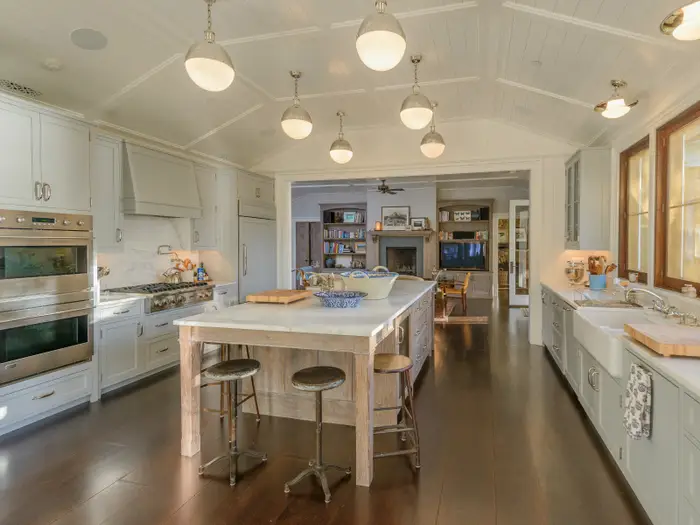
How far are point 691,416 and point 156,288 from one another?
15.1ft

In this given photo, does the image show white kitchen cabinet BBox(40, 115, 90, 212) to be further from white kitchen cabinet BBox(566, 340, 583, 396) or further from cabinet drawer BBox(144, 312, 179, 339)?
white kitchen cabinet BBox(566, 340, 583, 396)

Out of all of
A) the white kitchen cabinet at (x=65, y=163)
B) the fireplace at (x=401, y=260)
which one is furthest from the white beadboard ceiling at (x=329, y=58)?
the fireplace at (x=401, y=260)

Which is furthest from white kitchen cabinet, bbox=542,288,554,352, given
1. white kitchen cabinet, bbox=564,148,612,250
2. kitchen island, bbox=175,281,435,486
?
kitchen island, bbox=175,281,435,486

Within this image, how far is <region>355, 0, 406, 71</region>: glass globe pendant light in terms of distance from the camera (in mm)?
2061

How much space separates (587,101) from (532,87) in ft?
1.68

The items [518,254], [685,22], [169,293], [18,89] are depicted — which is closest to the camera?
[685,22]

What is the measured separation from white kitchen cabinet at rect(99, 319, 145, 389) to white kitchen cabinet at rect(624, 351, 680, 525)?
3929 mm

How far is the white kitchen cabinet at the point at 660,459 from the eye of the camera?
5.73 ft

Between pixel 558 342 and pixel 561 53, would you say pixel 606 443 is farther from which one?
pixel 561 53

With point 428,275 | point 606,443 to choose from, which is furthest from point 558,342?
point 428,275

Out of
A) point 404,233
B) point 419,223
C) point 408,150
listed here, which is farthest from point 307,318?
point 419,223

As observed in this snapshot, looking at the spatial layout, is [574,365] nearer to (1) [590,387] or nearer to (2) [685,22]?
(1) [590,387]

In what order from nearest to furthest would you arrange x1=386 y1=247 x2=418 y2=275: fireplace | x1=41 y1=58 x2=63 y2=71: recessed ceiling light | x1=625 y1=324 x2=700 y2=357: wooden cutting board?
x1=625 y1=324 x2=700 y2=357: wooden cutting board, x1=41 y1=58 x2=63 y2=71: recessed ceiling light, x1=386 y1=247 x2=418 y2=275: fireplace

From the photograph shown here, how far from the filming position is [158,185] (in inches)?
185
